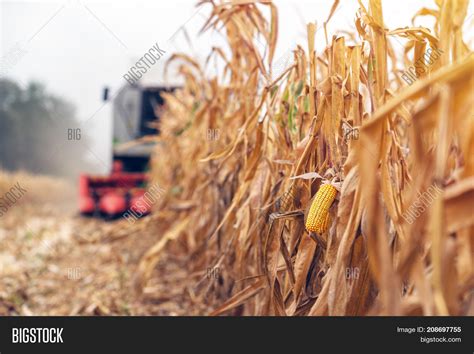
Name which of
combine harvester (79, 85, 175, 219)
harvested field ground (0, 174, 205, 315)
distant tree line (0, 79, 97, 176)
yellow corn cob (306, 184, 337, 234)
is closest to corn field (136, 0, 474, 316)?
yellow corn cob (306, 184, 337, 234)

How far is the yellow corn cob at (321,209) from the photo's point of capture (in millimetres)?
1311

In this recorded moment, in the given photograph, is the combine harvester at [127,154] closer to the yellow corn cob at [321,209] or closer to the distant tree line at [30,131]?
the yellow corn cob at [321,209]

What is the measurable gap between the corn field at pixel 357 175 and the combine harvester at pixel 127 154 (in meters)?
4.55

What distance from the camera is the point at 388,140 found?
1273mm

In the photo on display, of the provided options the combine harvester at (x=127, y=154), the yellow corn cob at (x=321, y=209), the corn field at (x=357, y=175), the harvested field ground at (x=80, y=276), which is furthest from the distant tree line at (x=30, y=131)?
the yellow corn cob at (x=321, y=209)

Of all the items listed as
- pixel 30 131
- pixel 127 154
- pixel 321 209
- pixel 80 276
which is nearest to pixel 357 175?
pixel 321 209

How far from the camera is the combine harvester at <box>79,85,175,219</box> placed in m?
6.82

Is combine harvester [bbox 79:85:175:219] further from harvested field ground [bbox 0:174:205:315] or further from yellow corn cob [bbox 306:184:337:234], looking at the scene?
yellow corn cob [bbox 306:184:337:234]

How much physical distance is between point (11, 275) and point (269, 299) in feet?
9.02

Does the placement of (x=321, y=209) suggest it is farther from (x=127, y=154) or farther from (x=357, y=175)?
(x=127, y=154)

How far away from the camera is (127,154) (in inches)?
322

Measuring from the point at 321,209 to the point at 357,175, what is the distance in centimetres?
13

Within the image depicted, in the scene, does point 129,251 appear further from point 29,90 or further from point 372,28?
point 29,90

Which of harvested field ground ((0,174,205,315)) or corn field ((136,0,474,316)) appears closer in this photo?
corn field ((136,0,474,316))
